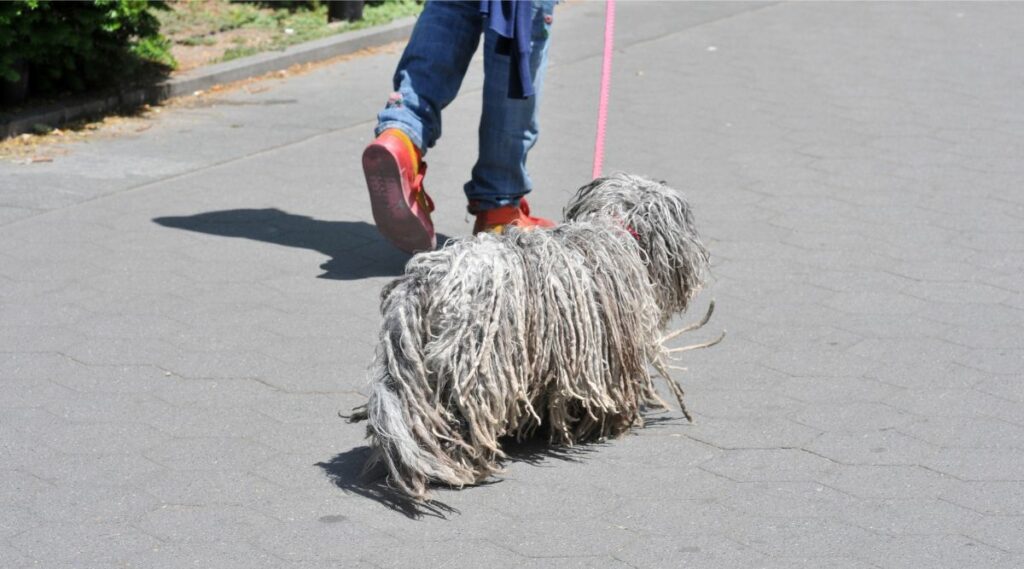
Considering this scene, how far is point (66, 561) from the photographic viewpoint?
3.33 m

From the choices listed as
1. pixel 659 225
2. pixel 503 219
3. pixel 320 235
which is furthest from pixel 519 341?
pixel 320 235

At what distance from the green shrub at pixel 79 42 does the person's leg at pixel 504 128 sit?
276 centimetres

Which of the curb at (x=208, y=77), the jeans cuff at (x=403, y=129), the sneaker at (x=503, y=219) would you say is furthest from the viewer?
the curb at (x=208, y=77)

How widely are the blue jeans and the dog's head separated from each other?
99cm

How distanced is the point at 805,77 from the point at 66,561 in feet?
21.6

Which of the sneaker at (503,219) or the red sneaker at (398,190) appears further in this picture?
the sneaker at (503,219)

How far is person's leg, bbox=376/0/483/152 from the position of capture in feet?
16.9

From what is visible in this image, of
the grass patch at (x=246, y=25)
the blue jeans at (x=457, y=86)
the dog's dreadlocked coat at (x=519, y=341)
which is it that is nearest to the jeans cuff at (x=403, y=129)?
the blue jeans at (x=457, y=86)

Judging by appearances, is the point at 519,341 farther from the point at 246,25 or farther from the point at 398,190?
the point at 246,25

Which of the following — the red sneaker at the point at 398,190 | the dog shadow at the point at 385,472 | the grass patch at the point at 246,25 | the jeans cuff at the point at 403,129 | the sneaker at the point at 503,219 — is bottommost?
the dog shadow at the point at 385,472

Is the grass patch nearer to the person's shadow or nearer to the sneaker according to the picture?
the person's shadow

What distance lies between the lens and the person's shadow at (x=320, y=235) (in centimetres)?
552

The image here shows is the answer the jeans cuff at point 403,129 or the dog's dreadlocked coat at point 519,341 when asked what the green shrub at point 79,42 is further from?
the dog's dreadlocked coat at point 519,341

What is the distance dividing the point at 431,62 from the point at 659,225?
4.77ft
